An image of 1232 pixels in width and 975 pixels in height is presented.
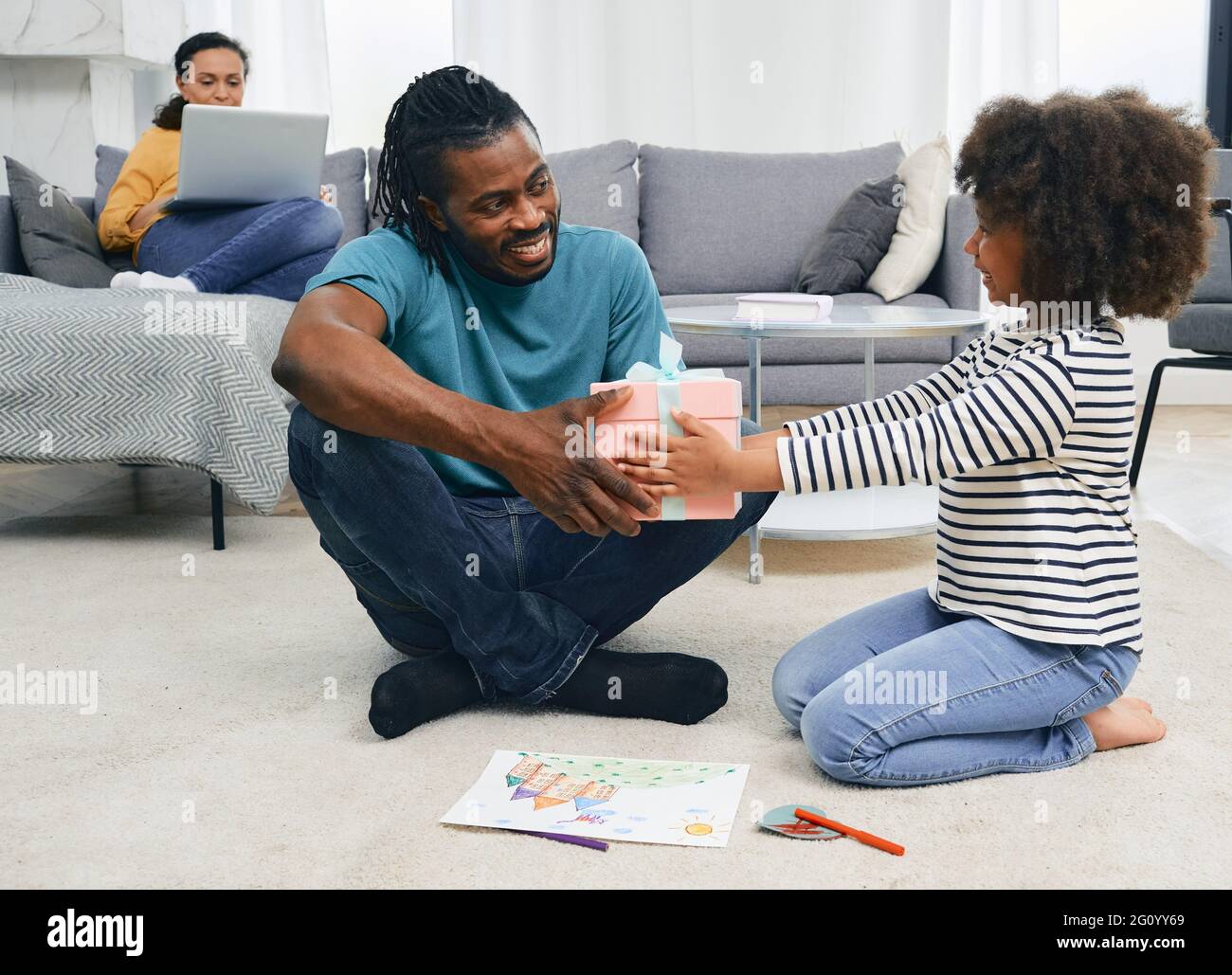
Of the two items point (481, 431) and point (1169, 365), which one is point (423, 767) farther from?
point (1169, 365)

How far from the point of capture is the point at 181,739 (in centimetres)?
145

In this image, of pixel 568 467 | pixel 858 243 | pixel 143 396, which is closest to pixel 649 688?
pixel 568 467

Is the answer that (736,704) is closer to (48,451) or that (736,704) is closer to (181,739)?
(181,739)

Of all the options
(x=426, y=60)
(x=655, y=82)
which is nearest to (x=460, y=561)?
(x=655, y=82)

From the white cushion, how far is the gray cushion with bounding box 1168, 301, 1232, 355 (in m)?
0.67

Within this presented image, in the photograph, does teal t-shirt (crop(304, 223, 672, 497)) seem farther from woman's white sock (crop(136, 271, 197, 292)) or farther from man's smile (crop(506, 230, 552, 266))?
woman's white sock (crop(136, 271, 197, 292))

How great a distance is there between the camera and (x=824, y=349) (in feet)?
10.5

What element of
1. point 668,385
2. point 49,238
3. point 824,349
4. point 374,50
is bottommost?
point 824,349

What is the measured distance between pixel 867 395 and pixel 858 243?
1010 mm

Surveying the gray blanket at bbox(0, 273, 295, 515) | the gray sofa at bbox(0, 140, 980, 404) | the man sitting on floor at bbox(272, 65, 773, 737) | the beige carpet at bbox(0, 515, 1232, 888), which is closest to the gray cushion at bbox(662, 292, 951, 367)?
the gray sofa at bbox(0, 140, 980, 404)

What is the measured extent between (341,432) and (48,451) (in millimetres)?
1274

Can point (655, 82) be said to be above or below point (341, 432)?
above

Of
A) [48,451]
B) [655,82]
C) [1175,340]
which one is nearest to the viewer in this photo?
[48,451]

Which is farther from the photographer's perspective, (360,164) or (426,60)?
(426,60)
